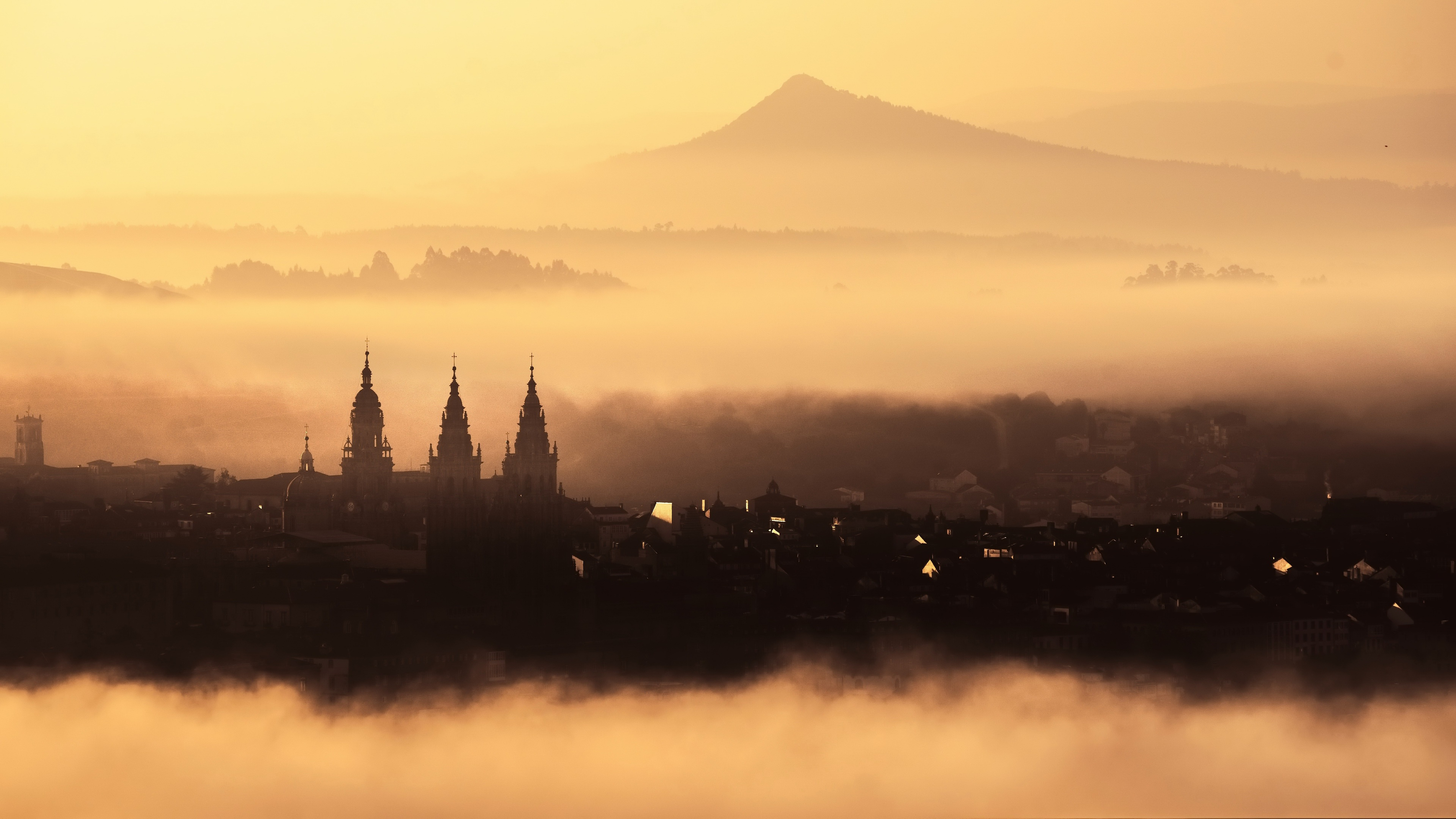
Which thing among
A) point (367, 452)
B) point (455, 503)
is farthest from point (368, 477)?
point (455, 503)

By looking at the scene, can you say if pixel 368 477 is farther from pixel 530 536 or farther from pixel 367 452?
pixel 530 536

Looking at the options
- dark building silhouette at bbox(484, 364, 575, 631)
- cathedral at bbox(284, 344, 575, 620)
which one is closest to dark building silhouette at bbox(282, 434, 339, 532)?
cathedral at bbox(284, 344, 575, 620)

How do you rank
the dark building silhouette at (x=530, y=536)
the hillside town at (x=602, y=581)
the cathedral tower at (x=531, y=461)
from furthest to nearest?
the cathedral tower at (x=531, y=461)
the dark building silhouette at (x=530, y=536)
the hillside town at (x=602, y=581)

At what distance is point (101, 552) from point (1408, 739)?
5595 cm

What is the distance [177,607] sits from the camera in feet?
378

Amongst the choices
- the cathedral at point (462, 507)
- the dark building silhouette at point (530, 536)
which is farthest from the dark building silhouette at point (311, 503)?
the dark building silhouette at point (530, 536)

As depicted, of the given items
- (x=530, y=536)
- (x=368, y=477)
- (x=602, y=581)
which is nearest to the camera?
(x=602, y=581)

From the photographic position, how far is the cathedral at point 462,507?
12181cm

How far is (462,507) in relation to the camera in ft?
425

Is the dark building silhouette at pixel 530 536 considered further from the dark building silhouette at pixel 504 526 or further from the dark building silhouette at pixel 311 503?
the dark building silhouette at pixel 311 503

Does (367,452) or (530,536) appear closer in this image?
(530,536)

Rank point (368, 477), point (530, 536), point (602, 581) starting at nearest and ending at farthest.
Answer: point (602, 581)
point (530, 536)
point (368, 477)

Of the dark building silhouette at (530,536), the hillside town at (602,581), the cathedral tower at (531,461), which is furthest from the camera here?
the cathedral tower at (531,461)

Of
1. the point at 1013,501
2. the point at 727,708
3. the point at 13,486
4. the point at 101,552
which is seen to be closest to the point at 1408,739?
the point at 727,708
